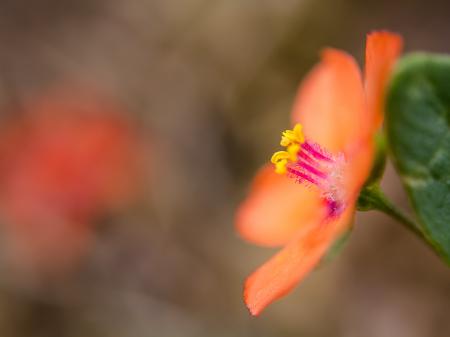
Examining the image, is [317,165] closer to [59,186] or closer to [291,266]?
[291,266]

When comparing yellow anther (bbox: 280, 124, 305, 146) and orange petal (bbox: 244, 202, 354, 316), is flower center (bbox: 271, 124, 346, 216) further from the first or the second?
orange petal (bbox: 244, 202, 354, 316)

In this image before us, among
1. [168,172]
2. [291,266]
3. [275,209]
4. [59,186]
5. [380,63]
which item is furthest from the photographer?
[168,172]

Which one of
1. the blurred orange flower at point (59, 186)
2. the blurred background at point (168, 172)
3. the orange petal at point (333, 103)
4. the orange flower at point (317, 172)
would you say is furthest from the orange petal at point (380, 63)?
the blurred orange flower at point (59, 186)

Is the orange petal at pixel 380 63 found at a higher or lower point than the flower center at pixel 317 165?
higher

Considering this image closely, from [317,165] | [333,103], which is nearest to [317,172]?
[317,165]

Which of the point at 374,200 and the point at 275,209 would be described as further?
the point at 275,209

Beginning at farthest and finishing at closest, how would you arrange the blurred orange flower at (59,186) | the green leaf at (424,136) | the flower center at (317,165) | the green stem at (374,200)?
the blurred orange flower at (59,186) < the flower center at (317,165) < the green stem at (374,200) < the green leaf at (424,136)

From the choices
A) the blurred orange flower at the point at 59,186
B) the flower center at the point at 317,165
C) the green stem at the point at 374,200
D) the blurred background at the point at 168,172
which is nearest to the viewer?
the green stem at the point at 374,200

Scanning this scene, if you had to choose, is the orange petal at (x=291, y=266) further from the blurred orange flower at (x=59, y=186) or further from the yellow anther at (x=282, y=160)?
the blurred orange flower at (x=59, y=186)
